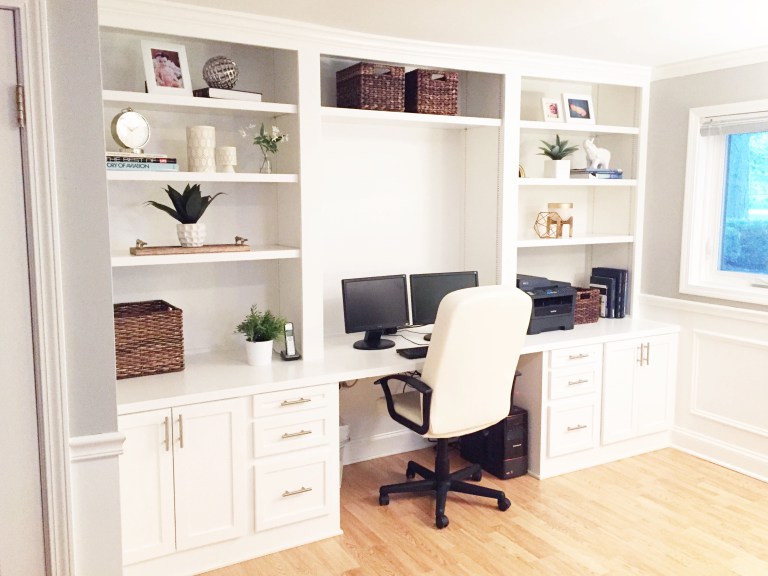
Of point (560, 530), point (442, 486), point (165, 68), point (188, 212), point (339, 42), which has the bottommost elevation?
point (560, 530)

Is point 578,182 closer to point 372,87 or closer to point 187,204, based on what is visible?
point 372,87

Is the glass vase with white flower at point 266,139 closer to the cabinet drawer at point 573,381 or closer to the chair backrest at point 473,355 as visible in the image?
the chair backrest at point 473,355

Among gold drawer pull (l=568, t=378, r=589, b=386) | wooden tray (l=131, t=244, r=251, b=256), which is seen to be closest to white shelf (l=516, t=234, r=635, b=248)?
gold drawer pull (l=568, t=378, r=589, b=386)

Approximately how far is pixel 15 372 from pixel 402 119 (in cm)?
222

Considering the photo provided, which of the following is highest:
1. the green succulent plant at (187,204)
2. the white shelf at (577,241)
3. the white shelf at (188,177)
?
the white shelf at (188,177)

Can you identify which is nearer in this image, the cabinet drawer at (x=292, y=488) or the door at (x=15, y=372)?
the door at (x=15, y=372)

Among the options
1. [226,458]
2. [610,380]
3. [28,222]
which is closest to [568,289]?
[610,380]

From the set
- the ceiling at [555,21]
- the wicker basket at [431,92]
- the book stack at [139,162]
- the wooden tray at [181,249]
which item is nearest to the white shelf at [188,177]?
the book stack at [139,162]

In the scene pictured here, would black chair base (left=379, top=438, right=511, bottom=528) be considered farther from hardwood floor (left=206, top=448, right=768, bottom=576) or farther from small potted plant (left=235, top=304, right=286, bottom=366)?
small potted plant (left=235, top=304, right=286, bottom=366)

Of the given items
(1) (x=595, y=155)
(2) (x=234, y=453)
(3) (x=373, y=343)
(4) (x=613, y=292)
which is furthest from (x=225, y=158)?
(4) (x=613, y=292)

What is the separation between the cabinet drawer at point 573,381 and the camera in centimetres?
365

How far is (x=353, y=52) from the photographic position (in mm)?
3236

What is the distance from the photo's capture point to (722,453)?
155 inches

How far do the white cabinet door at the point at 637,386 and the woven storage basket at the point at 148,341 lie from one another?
2.30m
